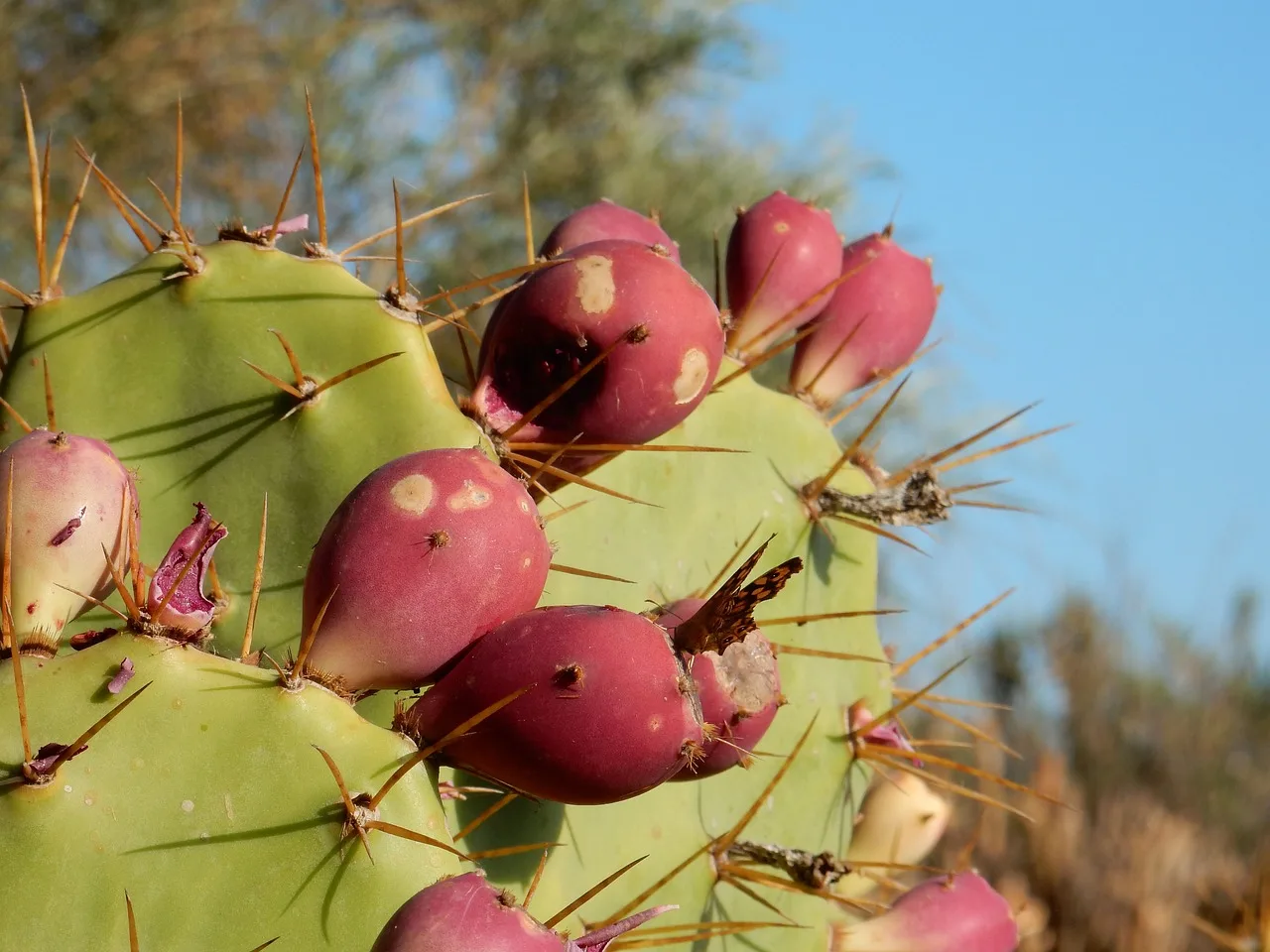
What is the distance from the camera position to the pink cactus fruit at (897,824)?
1647 mm

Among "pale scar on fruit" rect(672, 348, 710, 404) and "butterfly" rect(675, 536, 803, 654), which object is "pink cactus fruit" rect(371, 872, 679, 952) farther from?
"pale scar on fruit" rect(672, 348, 710, 404)

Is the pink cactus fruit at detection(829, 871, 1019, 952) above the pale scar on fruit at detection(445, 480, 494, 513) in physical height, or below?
below

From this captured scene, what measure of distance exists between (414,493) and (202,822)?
231 millimetres

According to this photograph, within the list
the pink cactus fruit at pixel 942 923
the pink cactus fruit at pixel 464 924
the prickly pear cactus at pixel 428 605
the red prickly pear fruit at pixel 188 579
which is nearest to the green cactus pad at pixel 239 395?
the prickly pear cactus at pixel 428 605

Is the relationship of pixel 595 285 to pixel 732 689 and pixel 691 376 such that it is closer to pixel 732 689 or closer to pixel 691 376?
pixel 691 376

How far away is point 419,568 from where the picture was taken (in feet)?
2.79

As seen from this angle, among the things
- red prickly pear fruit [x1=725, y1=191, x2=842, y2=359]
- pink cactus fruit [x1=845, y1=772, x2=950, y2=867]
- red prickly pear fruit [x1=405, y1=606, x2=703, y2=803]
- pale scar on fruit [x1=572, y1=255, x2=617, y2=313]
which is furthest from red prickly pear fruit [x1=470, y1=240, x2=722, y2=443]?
pink cactus fruit [x1=845, y1=772, x2=950, y2=867]

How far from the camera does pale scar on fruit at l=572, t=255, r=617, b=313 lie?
1021mm

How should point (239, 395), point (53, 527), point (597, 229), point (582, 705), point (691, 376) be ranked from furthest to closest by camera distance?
point (597, 229)
point (239, 395)
point (691, 376)
point (53, 527)
point (582, 705)

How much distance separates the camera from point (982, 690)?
27.8ft

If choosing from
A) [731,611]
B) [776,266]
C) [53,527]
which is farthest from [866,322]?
[53,527]

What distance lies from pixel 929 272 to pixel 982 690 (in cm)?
728

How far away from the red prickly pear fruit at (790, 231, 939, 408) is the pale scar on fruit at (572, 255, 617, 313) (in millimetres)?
499

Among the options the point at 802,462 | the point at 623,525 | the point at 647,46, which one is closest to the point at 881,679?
the point at 802,462
